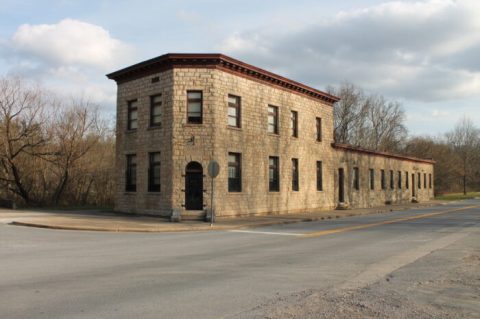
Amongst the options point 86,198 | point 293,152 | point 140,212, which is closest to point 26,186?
point 86,198

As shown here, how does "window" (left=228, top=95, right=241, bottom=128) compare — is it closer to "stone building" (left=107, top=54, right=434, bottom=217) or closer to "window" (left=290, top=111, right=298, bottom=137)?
"stone building" (left=107, top=54, right=434, bottom=217)

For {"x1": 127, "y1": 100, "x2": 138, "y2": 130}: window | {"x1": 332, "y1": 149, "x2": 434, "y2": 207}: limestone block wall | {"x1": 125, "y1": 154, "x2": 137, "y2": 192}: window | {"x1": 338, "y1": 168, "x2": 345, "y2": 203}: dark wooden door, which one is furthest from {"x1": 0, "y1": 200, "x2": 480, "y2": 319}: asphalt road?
{"x1": 332, "y1": 149, "x2": 434, "y2": 207}: limestone block wall

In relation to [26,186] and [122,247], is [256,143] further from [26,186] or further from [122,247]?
[26,186]

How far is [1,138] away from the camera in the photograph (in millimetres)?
30969

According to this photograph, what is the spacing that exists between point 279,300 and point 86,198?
34.9m

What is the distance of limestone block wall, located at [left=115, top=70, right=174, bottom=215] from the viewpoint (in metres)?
22.1

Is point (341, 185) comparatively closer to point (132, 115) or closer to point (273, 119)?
point (273, 119)

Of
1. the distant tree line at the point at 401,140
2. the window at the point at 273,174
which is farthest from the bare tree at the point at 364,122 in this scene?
the window at the point at 273,174

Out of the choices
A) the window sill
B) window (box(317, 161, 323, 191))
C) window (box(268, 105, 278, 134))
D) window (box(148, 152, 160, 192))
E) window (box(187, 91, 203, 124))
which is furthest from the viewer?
window (box(317, 161, 323, 191))

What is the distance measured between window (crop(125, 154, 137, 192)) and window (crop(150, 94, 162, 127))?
8.48ft

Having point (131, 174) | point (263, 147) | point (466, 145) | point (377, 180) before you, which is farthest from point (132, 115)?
point (466, 145)

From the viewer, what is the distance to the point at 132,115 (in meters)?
25.1

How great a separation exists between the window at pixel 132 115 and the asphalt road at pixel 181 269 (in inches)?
422

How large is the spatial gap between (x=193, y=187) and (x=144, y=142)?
4126 millimetres
